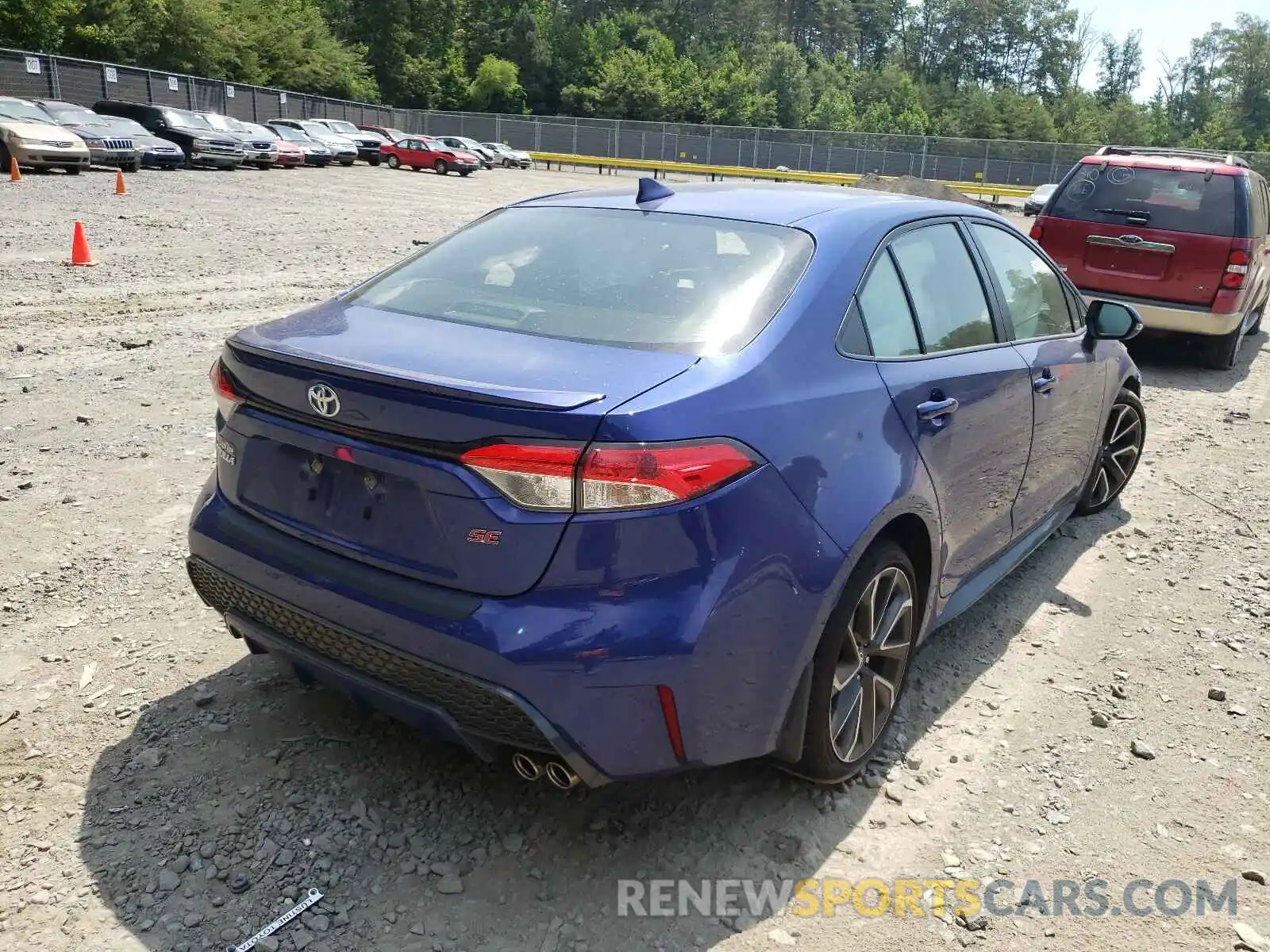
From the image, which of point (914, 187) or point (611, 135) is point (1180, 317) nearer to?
point (914, 187)

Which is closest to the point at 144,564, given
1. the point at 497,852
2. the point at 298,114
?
the point at 497,852

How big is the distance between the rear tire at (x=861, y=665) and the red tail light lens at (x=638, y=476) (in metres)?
0.71

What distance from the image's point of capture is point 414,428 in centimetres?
238

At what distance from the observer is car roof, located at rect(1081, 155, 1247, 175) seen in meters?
8.98

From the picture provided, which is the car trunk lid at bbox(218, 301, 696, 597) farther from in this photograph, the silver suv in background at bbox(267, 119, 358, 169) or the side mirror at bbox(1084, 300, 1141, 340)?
the silver suv in background at bbox(267, 119, 358, 169)

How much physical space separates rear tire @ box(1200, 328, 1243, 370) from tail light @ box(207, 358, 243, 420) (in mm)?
9084

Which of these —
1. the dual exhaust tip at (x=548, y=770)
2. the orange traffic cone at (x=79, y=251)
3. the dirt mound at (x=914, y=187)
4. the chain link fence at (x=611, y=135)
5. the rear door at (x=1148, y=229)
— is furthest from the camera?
the chain link fence at (x=611, y=135)

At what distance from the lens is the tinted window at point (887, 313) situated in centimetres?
303

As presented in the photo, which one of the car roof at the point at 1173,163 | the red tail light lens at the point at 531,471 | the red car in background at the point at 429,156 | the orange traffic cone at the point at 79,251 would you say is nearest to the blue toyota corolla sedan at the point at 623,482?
the red tail light lens at the point at 531,471

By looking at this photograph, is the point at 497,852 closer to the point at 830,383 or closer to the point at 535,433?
the point at 535,433

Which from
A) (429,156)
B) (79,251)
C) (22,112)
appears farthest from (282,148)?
(79,251)

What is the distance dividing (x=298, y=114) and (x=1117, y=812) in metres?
57.0

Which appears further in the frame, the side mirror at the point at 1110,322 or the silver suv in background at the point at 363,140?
the silver suv in background at the point at 363,140

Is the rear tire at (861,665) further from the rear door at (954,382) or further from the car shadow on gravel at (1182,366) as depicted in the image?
the car shadow on gravel at (1182,366)
